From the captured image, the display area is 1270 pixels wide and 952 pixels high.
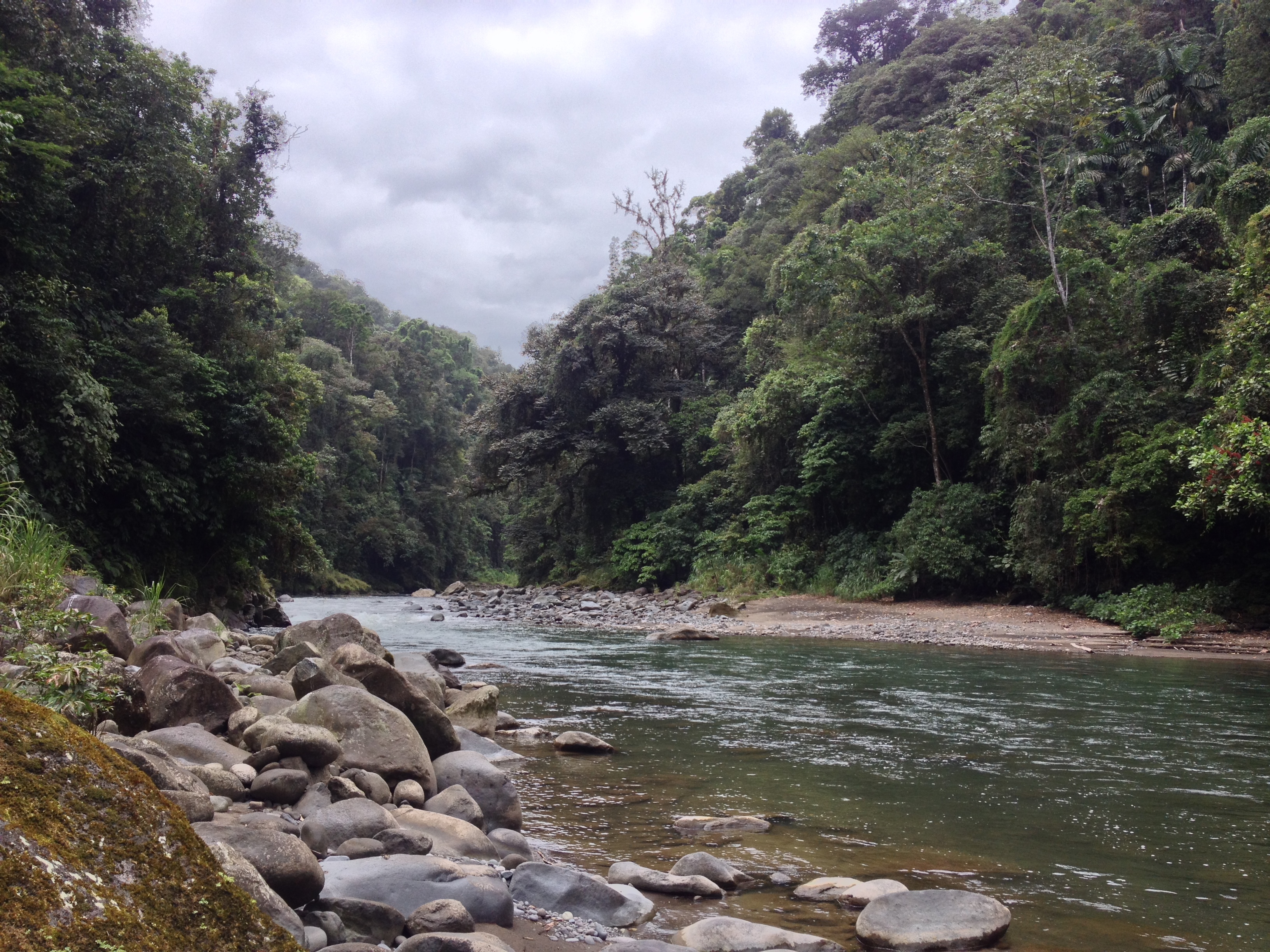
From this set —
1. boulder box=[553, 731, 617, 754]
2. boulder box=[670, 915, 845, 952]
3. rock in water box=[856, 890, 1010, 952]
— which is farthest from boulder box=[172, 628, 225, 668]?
rock in water box=[856, 890, 1010, 952]

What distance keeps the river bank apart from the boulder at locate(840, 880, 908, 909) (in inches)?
418

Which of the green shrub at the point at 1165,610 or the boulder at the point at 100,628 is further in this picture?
the green shrub at the point at 1165,610

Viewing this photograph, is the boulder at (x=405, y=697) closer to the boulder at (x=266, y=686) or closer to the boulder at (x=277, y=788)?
the boulder at (x=266, y=686)

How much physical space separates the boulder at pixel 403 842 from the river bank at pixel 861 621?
11.9 metres

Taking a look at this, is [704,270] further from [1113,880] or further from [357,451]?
[1113,880]

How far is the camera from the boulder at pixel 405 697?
5.68 m

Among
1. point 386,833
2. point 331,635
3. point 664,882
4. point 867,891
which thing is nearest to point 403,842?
point 386,833

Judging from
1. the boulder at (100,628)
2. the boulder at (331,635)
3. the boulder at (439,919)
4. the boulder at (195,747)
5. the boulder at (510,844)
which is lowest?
the boulder at (510,844)

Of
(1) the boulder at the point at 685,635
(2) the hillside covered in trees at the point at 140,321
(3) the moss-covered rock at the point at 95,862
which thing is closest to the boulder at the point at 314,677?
(3) the moss-covered rock at the point at 95,862

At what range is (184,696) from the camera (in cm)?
486

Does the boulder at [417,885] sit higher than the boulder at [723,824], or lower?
higher

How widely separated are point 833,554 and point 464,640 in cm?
1183

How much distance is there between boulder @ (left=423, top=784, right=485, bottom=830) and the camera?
178 inches

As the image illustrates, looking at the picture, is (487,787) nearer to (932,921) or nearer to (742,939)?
(742,939)
